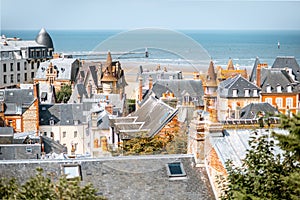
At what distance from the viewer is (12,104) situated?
4503 cm

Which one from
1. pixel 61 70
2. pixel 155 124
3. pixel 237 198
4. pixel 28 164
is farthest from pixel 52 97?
pixel 237 198

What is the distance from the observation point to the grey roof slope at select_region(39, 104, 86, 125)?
44781mm

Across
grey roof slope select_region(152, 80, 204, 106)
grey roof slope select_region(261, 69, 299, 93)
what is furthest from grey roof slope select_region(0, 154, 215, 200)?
grey roof slope select_region(261, 69, 299, 93)

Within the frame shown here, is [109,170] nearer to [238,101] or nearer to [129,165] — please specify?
[129,165]

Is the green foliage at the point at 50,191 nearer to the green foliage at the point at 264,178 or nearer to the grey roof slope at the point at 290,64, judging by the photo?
the green foliage at the point at 264,178

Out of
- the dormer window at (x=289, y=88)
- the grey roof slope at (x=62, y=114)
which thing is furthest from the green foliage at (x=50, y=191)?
the dormer window at (x=289, y=88)

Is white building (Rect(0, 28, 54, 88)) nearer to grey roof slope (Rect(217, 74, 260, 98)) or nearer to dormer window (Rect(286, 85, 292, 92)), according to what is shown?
grey roof slope (Rect(217, 74, 260, 98))

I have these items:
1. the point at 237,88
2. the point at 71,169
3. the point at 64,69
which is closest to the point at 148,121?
the point at 71,169

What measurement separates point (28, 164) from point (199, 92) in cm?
2710

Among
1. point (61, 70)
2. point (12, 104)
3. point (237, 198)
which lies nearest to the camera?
point (237, 198)

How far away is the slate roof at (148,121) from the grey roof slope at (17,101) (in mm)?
18953

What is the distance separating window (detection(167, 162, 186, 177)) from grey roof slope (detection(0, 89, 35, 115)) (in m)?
28.8

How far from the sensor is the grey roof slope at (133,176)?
15750 mm

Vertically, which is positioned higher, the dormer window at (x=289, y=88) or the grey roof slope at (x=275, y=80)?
the grey roof slope at (x=275, y=80)
